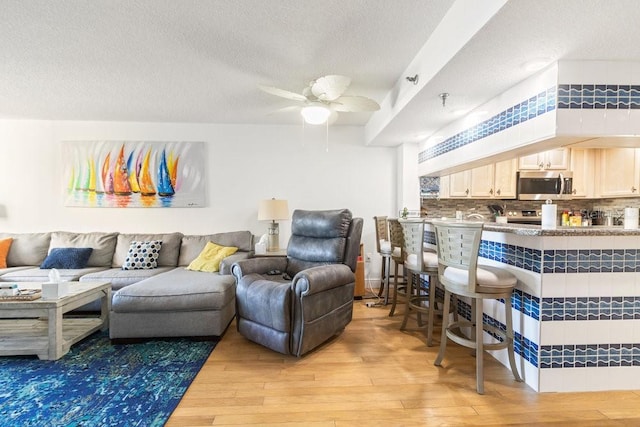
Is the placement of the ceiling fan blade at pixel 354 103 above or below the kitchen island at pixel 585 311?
above

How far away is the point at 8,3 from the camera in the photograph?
180 cm

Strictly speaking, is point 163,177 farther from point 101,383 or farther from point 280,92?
point 101,383

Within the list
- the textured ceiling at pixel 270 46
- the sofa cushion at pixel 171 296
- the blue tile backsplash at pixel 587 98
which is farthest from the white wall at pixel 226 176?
the blue tile backsplash at pixel 587 98

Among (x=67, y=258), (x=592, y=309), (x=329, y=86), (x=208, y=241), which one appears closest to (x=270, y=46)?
(x=329, y=86)

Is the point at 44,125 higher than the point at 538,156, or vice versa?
the point at 44,125

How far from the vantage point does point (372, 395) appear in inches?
72.9

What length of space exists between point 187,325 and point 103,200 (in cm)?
264

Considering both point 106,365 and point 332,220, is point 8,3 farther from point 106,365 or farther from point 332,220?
point 332,220

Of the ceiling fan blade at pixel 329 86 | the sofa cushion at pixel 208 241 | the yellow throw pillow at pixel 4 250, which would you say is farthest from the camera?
the sofa cushion at pixel 208 241

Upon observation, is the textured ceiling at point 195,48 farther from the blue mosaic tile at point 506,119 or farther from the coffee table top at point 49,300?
A: the coffee table top at point 49,300

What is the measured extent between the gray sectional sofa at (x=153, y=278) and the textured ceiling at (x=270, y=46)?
5.43 ft

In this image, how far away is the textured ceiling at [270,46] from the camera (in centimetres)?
164

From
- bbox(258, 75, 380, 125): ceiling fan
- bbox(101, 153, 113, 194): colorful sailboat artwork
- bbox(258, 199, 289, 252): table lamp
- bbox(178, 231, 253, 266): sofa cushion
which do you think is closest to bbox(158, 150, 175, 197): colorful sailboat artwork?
bbox(101, 153, 113, 194): colorful sailboat artwork

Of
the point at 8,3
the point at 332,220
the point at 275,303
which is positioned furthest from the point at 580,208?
the point at 8,3
